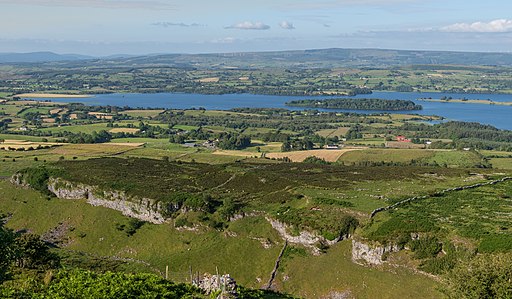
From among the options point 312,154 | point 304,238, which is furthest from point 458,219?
point 312,154

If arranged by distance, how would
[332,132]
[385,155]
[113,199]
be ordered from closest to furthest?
[113,199] → [385,155] → [332,132]

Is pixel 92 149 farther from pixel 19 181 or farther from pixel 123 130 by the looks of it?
pixel 123 130

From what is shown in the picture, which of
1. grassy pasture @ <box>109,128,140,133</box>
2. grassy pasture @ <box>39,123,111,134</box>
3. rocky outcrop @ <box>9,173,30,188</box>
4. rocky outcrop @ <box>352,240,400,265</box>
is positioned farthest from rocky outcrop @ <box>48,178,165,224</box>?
grassy pasture @ <box>39,123,111,134</box>

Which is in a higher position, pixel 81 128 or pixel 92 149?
pixel 92 149

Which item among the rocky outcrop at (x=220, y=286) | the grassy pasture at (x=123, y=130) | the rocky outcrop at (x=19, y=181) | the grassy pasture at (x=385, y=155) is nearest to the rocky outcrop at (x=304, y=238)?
the rocky outcrop at (x=220, y=286)

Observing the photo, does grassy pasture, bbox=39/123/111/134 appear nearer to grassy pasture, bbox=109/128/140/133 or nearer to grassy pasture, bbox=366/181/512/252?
grassy pasture, bbox=109/128/140/133

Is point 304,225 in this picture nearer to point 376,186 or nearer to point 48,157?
point 376,186
